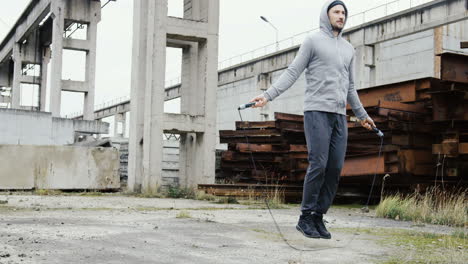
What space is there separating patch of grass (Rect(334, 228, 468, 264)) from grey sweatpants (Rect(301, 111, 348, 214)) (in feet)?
2.50

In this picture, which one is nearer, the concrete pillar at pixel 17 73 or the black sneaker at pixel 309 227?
the black sneaker at pixel 309 227

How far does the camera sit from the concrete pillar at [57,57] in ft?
113

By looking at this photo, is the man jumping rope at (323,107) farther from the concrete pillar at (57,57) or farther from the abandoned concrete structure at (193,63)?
the concrete pillar at (57,57)

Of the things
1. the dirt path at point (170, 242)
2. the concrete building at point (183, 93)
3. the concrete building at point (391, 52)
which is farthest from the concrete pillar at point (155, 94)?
the dirt path at point (170, 242)

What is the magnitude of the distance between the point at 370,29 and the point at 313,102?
23.9 m

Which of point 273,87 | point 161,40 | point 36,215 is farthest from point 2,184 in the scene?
point 273,87

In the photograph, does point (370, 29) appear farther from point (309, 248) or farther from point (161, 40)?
point (309, 248)

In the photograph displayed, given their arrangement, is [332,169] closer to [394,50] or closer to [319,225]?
[319,225]

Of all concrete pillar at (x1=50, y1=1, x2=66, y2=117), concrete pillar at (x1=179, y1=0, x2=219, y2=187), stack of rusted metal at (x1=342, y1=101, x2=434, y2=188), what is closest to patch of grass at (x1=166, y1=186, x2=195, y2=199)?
concrete pillar at (x1=179, y1=0, x2=219, y2=187)

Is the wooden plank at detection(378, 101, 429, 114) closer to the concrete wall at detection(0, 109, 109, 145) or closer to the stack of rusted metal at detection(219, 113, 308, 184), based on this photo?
the stack of rusted metal at detection(219, 113, 308, 184)

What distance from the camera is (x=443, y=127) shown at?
11.1 metres

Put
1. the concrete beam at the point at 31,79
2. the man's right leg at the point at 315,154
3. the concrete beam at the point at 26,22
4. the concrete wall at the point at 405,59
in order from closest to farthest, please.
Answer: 1. the man's right leg at the point at 315,154
2. the concrete wall at the point at 405,59
3. the concrete beam at the point at 26,22
4. the concrete beam at the point at 31,79

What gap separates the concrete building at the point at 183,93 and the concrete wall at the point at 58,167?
0.77 meters

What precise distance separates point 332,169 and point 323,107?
0.54 metres
